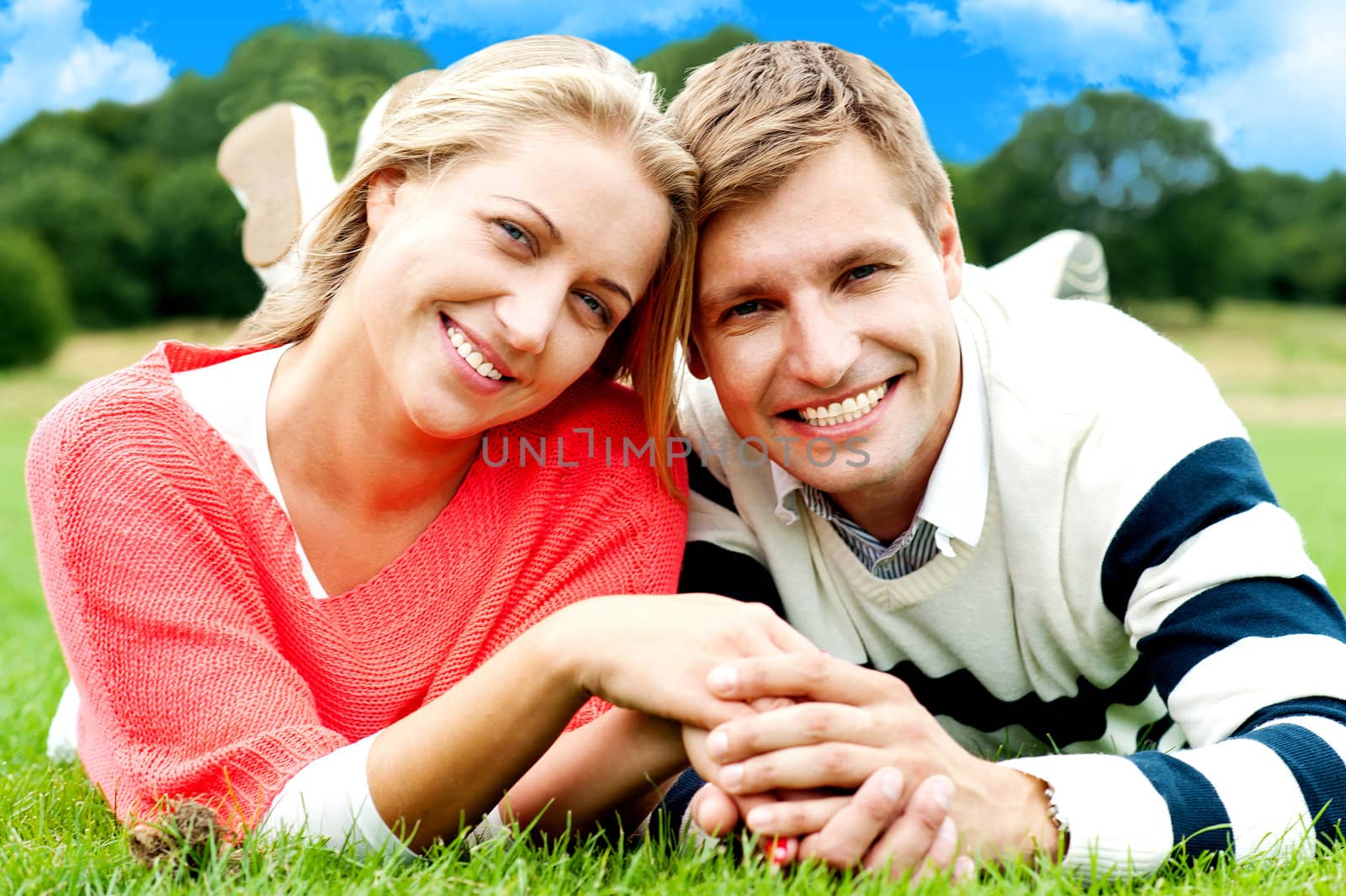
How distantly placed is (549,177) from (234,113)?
31.9 meters

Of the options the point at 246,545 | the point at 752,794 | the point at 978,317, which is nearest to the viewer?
the point at 752,794

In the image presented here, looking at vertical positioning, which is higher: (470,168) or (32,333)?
(470,168)

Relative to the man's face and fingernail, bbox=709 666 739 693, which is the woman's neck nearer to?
the man's face

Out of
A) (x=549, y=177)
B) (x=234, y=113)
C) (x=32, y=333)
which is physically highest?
(x=234, y=113)

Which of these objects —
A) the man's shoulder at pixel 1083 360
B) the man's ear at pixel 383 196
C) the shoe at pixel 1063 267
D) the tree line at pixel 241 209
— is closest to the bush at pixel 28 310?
the tree line at pixel 241 209

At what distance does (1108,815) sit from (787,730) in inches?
20.4

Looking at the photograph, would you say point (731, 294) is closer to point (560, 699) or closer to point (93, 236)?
point (560, 699)

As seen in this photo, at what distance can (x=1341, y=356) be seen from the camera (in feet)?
114

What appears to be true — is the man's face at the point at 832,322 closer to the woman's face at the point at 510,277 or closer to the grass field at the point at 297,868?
the woman's face at the point at 510,277

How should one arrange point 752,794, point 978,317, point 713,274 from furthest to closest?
point 978,317, point 713,274, point 752,794

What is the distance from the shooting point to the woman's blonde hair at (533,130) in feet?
8.14

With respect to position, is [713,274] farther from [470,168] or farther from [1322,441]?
[1322,441]

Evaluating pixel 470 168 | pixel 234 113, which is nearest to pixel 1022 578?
pixel 470 168

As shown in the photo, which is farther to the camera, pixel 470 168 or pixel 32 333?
pixel 32 333
